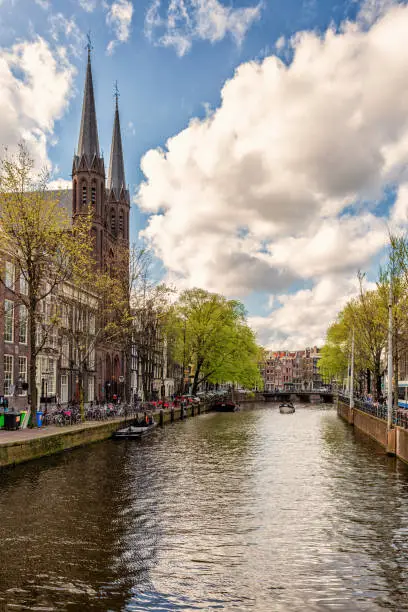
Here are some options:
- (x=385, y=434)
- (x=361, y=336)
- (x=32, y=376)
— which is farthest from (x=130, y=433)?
(x=361, y=336)

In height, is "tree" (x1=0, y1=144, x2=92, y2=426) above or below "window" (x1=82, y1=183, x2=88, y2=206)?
below

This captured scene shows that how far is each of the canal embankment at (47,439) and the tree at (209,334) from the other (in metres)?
39.7

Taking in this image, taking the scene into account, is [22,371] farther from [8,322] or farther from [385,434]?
[385,434]

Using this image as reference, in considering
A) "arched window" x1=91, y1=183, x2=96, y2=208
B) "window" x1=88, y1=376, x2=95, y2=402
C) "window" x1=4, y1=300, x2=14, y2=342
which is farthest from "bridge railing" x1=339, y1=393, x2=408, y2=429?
"arched window" x1=91, y1=183, x2=96, y2=208

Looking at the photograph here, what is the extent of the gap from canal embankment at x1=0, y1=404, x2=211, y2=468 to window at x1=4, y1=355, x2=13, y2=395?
26.2 feet

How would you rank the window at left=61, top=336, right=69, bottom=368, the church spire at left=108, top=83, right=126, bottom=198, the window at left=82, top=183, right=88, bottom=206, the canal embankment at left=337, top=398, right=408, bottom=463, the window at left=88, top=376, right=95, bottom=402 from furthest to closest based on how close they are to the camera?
the church spire at left=108, top=83, right=126, bottom=198 < the window at left=82, top=183, right=88, bottom=206 < the window at left=88, top=376, right=95, bottom=402 < the window at left=61, top=336, right=69, bottom=368 < the canal embankment at left=337, top=398, right=408, bottom=463

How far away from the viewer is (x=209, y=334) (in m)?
86.4

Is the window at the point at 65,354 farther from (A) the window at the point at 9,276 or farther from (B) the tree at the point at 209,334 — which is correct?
(B) the tree at the point at 209,334

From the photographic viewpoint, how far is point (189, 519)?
749 inches

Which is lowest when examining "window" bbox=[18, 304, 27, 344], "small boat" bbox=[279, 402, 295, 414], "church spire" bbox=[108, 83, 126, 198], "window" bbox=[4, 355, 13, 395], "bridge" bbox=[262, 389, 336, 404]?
"bridge" bbox=[262, 389, 336, 404]

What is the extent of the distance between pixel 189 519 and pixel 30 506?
5.59 m

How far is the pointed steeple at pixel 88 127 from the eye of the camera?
81688mm

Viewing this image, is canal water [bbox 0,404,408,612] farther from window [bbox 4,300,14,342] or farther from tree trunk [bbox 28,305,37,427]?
window [bbox 4,300,14,342]

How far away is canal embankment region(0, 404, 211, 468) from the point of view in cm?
2693
